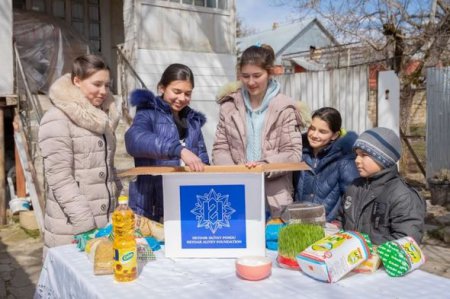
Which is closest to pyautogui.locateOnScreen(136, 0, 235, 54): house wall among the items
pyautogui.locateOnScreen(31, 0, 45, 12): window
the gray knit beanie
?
pyautogui.locateOnScreen(31, 0, 45, 12): window

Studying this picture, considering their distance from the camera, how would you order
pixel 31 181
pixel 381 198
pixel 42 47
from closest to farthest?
pixel 381 198 < pixel 31 181 < pixel 42 47

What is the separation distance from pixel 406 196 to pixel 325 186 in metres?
0.60

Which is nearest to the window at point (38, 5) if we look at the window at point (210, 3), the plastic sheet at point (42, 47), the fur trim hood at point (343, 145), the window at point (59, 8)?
the window at point (59, 8)

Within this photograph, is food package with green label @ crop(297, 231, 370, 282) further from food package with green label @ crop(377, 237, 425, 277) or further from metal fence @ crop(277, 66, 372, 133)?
metal fence @ crop(277, 66, 372, 133)

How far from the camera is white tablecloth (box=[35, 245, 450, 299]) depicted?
1653mm

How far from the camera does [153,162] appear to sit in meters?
2.63

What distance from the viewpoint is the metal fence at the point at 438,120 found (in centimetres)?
837

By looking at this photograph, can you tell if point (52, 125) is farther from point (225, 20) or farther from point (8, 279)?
point (225, 20)

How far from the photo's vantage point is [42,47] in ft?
30.1

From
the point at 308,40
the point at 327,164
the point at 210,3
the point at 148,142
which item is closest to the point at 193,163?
the point at 148,142

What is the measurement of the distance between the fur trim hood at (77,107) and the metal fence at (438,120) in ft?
23.9

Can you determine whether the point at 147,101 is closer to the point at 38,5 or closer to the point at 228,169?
the point at 228,169

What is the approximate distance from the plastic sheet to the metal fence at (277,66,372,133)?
4599 millimetres

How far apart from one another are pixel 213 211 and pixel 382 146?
0.85 meters
